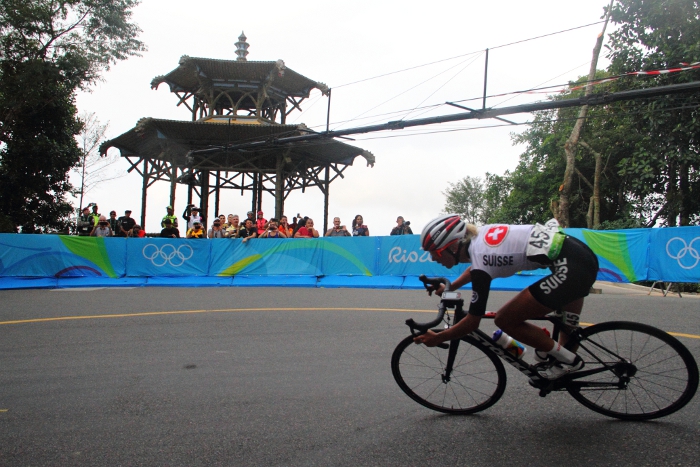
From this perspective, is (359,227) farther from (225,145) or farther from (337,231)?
(225,145)

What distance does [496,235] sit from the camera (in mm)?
4164

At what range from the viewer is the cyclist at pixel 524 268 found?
406 centimetres

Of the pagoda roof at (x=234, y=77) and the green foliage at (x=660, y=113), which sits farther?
the pagoda roof at (x=234, y=77)

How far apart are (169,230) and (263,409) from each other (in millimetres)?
14176

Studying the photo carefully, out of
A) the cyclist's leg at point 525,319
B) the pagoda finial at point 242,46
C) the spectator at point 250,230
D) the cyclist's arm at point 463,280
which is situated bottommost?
the cyclist's leg at point 525,319

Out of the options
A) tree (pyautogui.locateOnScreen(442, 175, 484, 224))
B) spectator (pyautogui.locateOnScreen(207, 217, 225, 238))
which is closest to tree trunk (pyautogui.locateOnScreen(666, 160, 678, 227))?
spectator (pyautogui.locateOnScreen(207, 217, 225, 238))

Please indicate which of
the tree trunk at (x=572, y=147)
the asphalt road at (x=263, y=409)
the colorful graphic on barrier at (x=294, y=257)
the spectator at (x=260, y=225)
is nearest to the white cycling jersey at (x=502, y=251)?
the asphalt road at (x=263, y=409)

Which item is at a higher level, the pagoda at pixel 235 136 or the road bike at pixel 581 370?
the pagoda at pixel 235 136

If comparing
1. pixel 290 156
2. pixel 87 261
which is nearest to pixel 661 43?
pixel 290 156

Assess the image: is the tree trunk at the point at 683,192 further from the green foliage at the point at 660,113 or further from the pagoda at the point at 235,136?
the pagoda at the point at 235,136

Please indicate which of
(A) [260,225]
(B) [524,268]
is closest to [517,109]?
(A) [260,225]

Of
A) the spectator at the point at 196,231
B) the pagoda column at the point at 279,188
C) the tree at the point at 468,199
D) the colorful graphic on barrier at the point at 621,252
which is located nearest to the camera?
the colorful graphic on barrier at the point at 621,252

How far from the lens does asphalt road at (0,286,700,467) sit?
12.4ft

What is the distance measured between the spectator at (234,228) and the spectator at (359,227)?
3.20 metres
